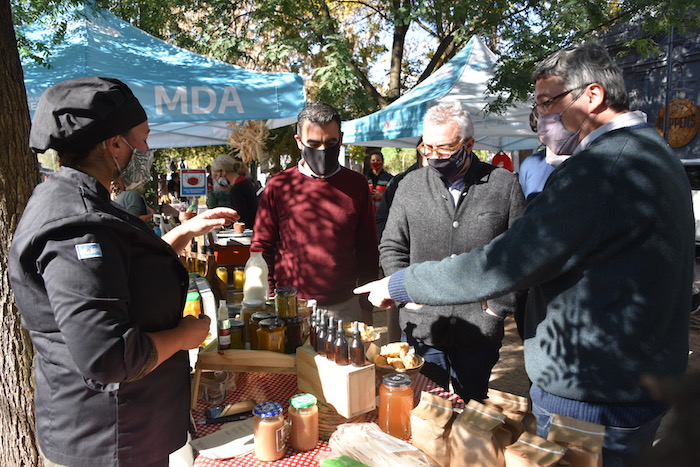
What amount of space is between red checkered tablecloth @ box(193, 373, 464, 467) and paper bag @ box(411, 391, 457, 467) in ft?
1.10

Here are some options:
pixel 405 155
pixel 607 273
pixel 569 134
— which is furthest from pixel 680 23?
pixel 405 155

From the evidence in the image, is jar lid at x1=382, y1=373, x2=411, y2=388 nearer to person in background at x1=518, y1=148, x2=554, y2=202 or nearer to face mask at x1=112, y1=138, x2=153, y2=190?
face mask at x1=112, y1=138, x2=153, y2=190

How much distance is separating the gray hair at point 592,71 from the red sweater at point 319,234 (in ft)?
5.20

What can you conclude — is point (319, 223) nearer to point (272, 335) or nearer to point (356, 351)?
point (272, 335)

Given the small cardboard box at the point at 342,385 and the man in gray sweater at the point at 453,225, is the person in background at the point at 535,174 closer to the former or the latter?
the man in gray sweater at the point at 453,225

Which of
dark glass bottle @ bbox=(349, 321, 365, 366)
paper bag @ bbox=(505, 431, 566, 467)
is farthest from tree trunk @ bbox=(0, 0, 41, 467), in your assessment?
paper bag @ bbox=(505, 431, 566, 467)

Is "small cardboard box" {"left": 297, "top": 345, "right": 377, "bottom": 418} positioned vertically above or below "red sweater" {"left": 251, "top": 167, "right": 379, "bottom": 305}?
below

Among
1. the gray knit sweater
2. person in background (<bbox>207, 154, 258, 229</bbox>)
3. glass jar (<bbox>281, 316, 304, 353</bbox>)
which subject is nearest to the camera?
the gray knit sweater

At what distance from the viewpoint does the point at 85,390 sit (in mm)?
1297

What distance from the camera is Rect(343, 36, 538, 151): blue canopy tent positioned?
6961 mm

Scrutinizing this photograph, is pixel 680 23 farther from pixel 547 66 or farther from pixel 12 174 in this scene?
pixel 12 174

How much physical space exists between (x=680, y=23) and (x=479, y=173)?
4.21 meters

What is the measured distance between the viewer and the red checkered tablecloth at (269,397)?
166cm

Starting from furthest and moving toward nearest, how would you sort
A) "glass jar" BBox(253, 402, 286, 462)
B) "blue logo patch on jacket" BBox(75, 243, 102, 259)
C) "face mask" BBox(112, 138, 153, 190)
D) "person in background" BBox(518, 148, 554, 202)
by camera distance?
"person in background" BBox(518, 148, 554, 202)
"glass jar" BBox(253, 402, 286, 462)
"face mask" BBox(112, 138, 153, 190)
"blue logo patch on jacket" BBox(75, 243, 102, 259)
